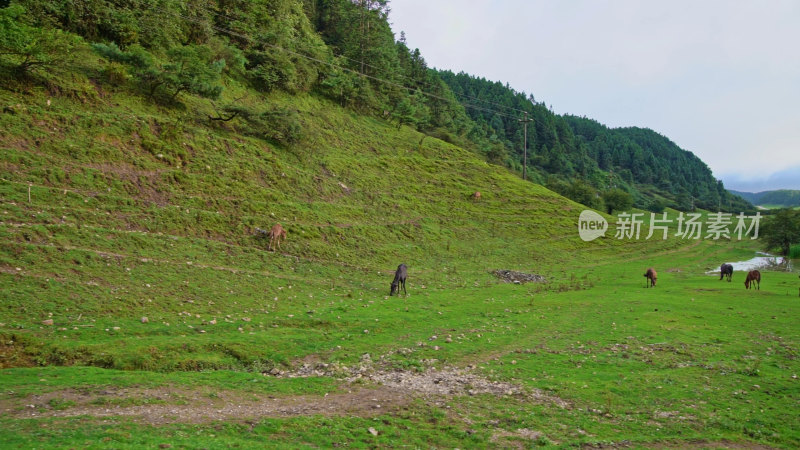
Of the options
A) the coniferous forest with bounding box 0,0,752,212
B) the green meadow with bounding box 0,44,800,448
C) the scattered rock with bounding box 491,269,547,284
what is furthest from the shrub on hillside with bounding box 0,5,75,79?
the scattered rock with bounding box 491,269,547,284

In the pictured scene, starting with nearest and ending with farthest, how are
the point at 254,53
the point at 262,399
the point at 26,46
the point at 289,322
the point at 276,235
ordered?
the point at 262,399 → the point at 289,322 → the point at 26,46 → the point at 276,235 → the point at 254,53

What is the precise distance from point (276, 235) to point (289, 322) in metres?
9.86

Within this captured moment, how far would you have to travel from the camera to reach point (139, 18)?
34.6 m

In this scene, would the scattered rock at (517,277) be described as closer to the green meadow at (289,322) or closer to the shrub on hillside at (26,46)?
the green meadow at (289,322)

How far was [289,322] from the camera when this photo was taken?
55.0 ft

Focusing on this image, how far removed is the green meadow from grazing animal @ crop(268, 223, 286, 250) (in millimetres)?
1049

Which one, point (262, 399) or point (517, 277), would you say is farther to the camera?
point (517, 277)

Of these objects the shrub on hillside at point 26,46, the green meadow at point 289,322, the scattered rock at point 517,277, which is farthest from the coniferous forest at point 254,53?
the scattered rock at point 517,277

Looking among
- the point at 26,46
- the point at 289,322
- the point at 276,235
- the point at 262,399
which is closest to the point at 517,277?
the point at 276,235

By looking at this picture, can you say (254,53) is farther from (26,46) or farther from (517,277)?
(517,277)

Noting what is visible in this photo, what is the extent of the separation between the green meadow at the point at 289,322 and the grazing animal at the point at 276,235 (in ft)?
3.44

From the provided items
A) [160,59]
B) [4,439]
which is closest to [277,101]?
[160,59]

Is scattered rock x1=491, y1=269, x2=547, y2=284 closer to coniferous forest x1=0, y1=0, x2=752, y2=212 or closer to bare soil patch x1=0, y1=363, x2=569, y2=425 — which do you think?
bare soil patch x1=0, y1=363, x2=569, y2=425

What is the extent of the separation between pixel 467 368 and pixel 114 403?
29.2ft
